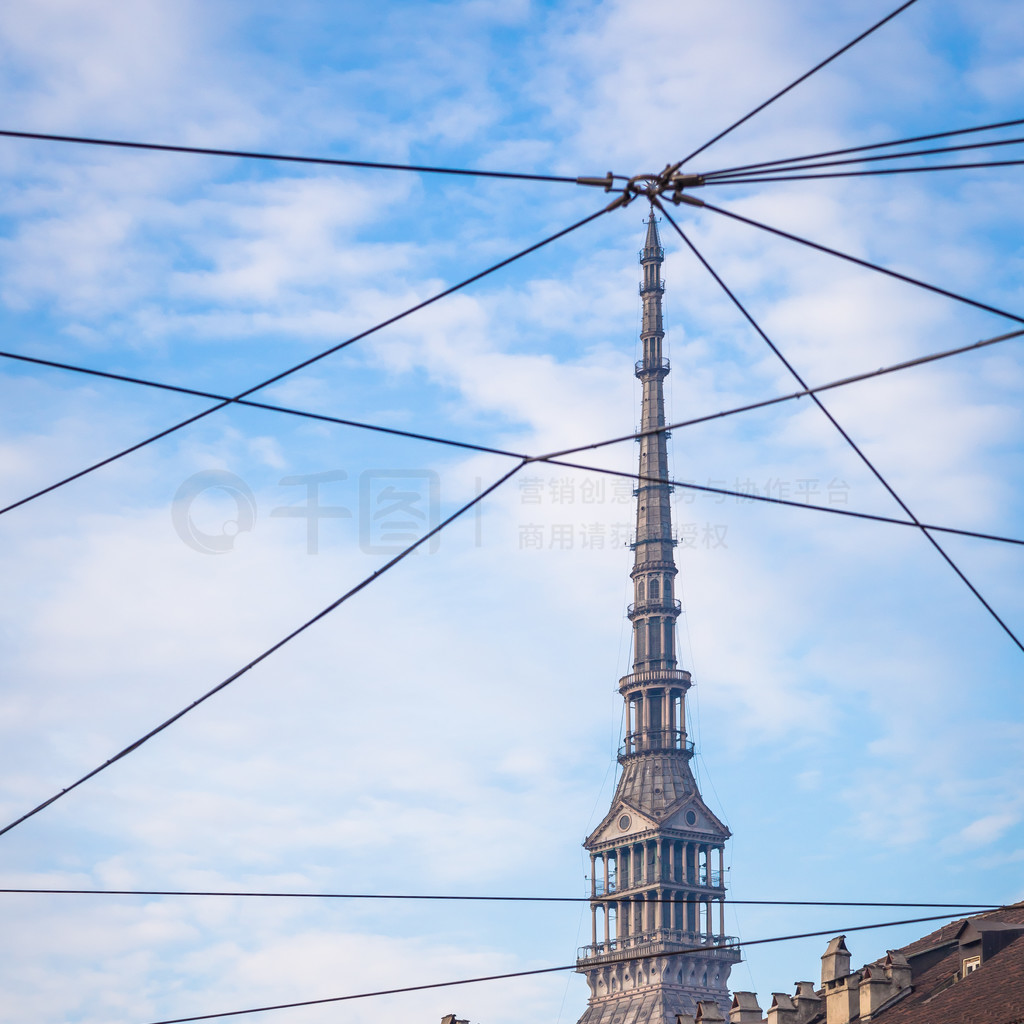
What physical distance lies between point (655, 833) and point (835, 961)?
98.9m

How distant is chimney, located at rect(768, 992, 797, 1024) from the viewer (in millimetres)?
59531

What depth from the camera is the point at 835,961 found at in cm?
5981

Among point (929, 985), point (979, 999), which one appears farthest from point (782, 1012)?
point (979, 999)

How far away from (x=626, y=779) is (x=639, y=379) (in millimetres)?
35475

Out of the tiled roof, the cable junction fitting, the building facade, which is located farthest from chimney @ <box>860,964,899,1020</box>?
the cable junction fitting

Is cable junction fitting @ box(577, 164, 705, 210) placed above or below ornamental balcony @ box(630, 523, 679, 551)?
below

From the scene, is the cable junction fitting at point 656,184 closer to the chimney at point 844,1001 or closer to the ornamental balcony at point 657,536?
the chimney at point 844,1001

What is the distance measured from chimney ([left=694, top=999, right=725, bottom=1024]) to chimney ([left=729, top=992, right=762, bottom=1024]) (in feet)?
2.43

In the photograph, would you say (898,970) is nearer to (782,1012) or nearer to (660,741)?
(782,1012)

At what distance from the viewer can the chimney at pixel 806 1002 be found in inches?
2360

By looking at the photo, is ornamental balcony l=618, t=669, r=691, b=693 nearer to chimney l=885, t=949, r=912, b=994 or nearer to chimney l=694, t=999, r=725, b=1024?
chimney l=694, t=999, r=725, b=1024

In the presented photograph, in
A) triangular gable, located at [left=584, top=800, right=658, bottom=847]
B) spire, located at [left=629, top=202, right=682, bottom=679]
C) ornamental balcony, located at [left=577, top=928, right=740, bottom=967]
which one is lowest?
ornamental balcony, located at [left=577, top=928, right=740, bottom=967]

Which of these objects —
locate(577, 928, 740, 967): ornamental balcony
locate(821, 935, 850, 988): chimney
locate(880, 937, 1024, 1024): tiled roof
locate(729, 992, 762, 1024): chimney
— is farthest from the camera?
locate(577, 928, 740, 967): ornamental balcony

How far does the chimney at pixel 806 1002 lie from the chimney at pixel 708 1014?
458 centimetres
